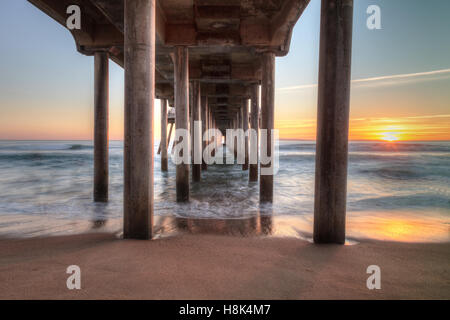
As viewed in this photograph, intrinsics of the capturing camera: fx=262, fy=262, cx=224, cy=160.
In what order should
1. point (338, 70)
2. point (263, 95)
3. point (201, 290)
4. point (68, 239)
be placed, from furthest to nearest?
point (263, 95), point (68, 239), point (338, 70), point (201, 290)

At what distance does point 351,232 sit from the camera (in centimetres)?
486

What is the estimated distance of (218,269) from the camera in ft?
A: 8.97

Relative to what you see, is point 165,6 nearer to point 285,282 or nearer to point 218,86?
point 285,282

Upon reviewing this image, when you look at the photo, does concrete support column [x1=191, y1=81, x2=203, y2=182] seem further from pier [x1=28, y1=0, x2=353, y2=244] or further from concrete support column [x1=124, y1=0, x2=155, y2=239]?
concrete support column [x1=124, y1=0, x2=155, y2=239]

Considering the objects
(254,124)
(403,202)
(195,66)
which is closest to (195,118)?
(195,66)

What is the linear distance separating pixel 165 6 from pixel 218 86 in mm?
Result: 8465

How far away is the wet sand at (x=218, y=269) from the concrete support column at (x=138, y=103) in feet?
2.34

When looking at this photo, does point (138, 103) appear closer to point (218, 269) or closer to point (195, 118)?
point (218, 269)

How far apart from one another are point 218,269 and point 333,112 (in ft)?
7.79

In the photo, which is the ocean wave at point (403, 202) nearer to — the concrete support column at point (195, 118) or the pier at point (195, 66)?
the pier at point (195, 66)

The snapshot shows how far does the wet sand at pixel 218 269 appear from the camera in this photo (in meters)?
2.27

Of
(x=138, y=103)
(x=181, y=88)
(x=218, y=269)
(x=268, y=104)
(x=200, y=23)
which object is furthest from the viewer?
(x=268, y=104)

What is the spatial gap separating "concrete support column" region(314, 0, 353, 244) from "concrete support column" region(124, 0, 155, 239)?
232 centimetres

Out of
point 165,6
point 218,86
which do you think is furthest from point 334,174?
point 218,86
